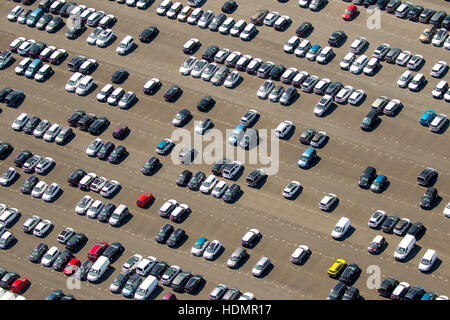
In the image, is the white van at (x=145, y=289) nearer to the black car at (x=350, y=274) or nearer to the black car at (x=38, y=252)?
the black car at (x=38, y=252)

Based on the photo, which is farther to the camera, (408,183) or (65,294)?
(408,183)

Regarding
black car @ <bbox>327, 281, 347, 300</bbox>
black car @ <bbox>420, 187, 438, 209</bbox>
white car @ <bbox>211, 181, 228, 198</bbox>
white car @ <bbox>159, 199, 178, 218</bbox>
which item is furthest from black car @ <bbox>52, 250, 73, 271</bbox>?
black car @ <bbox>420, 187, 438, 209</bbox>

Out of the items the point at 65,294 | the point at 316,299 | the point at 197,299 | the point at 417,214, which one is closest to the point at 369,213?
the point at 417,214

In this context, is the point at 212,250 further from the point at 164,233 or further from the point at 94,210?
the point at 94,210

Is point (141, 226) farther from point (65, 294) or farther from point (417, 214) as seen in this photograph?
point (417, 214)

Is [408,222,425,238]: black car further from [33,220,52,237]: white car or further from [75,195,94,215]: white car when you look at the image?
[33,220,52,237]: white car
